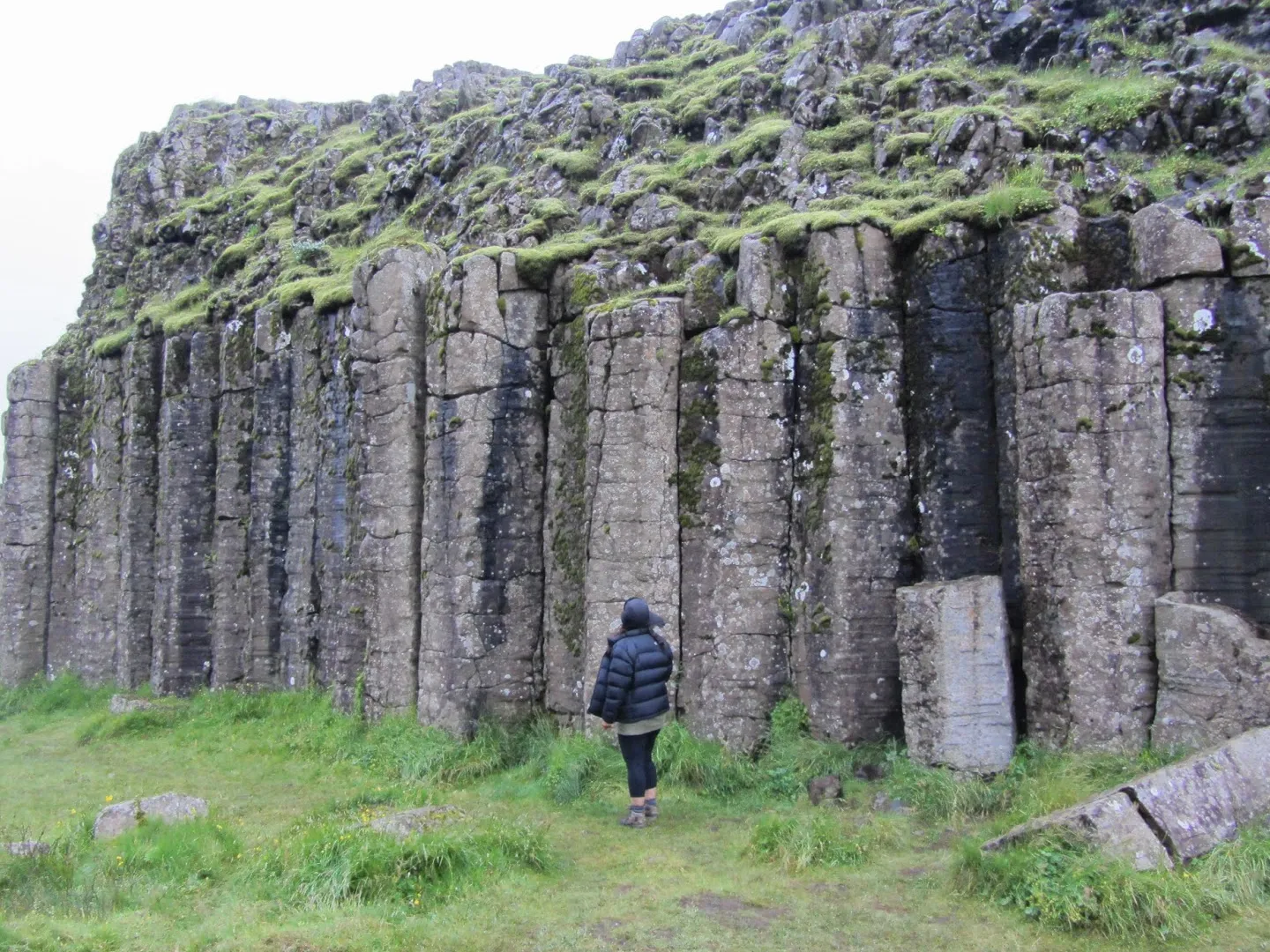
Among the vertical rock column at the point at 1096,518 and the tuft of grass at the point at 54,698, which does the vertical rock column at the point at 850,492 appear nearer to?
the vertical rock column at the point at 1096,518

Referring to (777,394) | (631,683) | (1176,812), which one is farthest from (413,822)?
(777,394)

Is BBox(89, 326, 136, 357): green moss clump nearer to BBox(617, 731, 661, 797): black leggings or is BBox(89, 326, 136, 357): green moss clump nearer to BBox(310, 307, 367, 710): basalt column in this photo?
BBox(310, 307, 367, 710): basalt column

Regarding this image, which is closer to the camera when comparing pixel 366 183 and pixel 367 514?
pixel 367 514

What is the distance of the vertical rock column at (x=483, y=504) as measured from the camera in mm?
14516

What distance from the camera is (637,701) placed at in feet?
35.4

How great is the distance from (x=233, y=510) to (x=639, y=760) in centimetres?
1307

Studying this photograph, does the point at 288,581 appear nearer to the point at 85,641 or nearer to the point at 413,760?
the point at 413,760

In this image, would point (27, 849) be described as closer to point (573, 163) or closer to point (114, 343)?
point (573, 163)

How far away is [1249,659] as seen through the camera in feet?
31.2

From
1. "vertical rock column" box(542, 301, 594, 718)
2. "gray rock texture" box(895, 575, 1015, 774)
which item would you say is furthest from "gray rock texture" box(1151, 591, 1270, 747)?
"vertical rock column" box(542, 301, 594, 718)

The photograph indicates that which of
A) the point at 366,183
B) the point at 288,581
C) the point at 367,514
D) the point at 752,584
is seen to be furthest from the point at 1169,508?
the point at 366,183

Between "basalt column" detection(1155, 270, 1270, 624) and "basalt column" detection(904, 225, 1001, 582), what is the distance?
6.36 ft

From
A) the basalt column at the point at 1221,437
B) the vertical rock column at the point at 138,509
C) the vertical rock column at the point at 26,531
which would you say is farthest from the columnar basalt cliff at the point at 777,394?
the vertical rock column at the point at 26,531

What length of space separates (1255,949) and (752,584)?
6.53 metres
